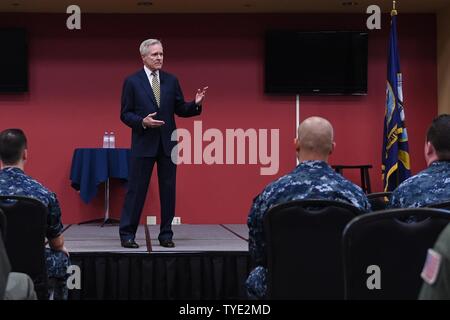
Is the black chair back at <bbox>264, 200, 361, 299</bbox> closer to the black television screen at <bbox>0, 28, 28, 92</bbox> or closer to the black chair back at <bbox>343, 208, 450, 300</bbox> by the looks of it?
the black chair back at <bbox>343, 208, 450, 300</bbox>

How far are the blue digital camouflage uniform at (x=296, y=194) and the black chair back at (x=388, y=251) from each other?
39 cm

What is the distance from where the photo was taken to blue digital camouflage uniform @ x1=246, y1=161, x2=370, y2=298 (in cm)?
246

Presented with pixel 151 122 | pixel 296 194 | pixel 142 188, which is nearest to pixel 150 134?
pixel 151 122

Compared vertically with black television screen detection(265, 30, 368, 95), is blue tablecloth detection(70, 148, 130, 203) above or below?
below

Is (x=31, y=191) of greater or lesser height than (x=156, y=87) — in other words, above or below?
below

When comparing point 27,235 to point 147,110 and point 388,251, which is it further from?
point 147,110

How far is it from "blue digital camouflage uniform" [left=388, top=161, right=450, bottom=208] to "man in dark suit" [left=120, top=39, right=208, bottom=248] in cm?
217

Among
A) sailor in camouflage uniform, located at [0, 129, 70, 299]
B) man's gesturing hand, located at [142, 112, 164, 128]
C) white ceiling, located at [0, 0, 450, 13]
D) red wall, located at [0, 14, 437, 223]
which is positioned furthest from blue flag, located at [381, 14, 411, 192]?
sailor in camouflage uniform, located at [0, 129, 70, 299]

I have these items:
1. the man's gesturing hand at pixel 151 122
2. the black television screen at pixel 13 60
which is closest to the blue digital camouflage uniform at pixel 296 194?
the man's gesturing hand at pixel 151 122

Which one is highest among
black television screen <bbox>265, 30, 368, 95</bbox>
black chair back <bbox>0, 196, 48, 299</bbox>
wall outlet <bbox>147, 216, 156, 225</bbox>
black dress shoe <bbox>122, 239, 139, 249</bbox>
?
black television screen <bbox>265, 30, 368, 95</bbox>

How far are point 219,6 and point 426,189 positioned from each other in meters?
4.94

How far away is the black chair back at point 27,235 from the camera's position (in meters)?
2.86

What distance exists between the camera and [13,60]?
7.34m

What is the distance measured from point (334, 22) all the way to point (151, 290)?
4.38 metres
